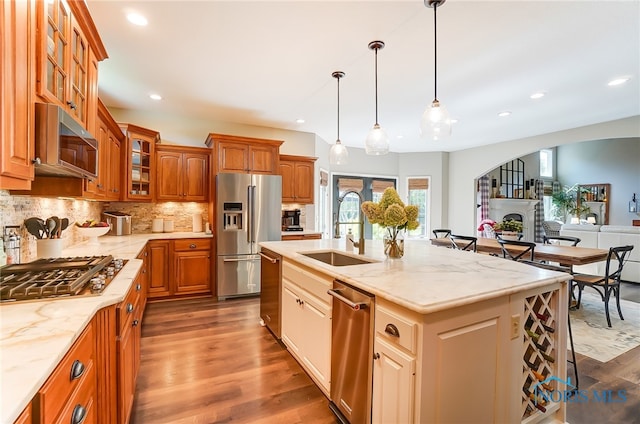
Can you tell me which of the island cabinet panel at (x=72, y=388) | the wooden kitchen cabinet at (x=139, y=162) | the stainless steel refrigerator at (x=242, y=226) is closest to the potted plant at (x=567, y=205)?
the stainless steel refrigerator at (x=242, y=226)

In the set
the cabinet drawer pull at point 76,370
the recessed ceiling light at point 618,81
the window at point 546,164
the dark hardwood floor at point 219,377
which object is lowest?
the dark hardwood floor at point 219,377

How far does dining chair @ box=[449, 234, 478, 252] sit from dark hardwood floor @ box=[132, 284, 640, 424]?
1.70m

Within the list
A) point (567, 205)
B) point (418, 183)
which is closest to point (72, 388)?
point (418, 183)

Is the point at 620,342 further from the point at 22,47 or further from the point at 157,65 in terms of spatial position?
the point at 157,65

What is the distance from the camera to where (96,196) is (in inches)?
108

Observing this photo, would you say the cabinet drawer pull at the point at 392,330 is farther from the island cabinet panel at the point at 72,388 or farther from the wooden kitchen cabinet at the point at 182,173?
the wooden kitchen cabinet at the point at 182,173

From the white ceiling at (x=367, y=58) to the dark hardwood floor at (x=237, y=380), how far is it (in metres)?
2.75

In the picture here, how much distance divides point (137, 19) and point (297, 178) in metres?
3.28

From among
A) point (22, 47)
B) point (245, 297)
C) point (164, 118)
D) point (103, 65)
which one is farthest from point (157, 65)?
point (245, 297)

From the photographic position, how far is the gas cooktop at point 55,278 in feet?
4.35

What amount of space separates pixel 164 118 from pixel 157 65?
174 cm

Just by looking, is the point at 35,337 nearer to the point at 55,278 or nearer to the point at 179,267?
the point at 55,278

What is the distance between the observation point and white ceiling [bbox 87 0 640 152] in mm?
2195

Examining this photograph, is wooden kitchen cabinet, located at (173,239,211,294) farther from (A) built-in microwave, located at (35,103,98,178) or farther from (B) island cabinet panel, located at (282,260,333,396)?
(A) built-in microwave, located at (35,103,98,178)
